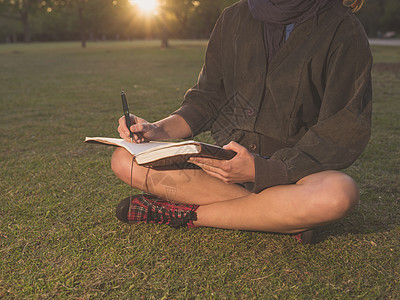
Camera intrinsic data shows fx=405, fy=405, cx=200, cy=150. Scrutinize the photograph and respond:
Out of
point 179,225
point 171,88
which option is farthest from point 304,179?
point 171,88

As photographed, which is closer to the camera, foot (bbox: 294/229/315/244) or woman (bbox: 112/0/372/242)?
woman (bbox: 112/0/372/242)

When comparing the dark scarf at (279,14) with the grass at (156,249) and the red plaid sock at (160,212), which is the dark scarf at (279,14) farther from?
the grass at (156,249)

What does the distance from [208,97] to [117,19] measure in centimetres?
4532

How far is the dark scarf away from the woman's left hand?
0.59m

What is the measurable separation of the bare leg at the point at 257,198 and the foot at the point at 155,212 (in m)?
0.05

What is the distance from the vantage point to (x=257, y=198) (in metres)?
1.98

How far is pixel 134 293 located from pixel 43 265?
517 millimetres

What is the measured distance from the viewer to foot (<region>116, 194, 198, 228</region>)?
86.5 inches

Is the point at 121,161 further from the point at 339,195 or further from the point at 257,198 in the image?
the point at 339,195

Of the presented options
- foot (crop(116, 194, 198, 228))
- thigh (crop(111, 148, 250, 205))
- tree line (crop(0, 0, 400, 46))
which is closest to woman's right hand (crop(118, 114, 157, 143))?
thigh (crop(111, 148, 250, 205))

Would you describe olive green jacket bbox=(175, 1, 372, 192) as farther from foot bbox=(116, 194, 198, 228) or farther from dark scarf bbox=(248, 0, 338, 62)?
foot bbox=(116, 194, 198, 228)

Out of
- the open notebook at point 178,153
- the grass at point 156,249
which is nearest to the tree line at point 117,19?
the grass at point 156,249

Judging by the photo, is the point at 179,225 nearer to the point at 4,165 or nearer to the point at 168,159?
the point at 168,159

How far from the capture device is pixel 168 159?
5.94ft
